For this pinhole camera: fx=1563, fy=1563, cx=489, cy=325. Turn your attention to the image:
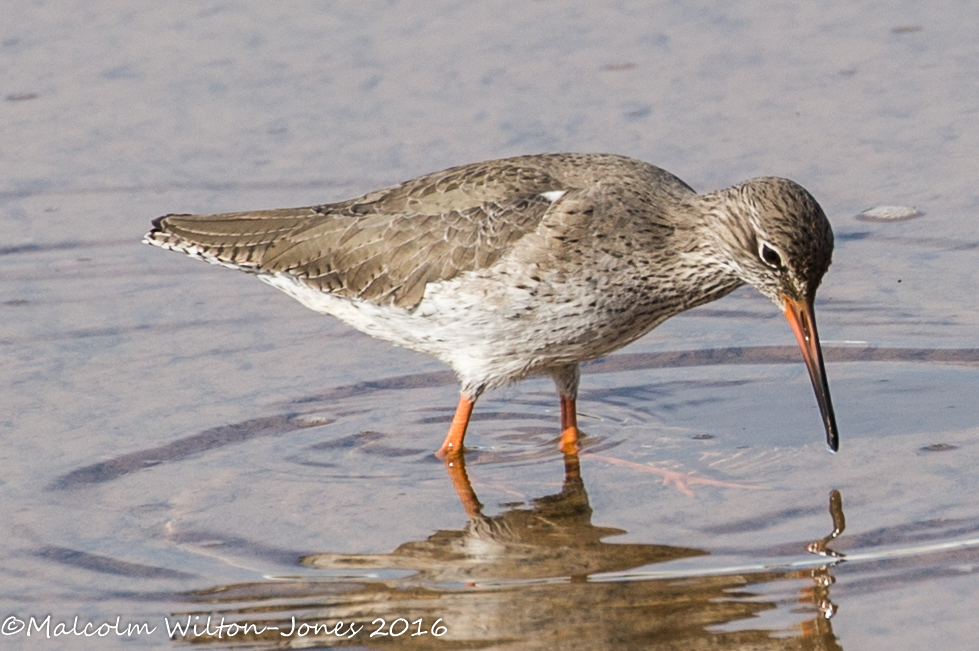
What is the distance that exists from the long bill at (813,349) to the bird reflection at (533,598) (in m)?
0.36

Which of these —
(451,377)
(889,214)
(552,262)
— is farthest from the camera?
(889,214)

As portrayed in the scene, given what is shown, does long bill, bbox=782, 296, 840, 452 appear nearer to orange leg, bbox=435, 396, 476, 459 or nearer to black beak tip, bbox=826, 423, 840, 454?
black beak tip, bbox=826, 423, 840, 454

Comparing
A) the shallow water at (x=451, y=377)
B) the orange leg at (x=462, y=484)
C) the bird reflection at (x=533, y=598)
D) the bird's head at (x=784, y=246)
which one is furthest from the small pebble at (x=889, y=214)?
the orange leg at (x=462, y=484)

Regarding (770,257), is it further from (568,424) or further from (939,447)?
(568,424)

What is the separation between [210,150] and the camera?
1215 cm

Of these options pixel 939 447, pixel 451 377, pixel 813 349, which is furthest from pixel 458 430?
pixel 939 447

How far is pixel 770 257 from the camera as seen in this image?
7.88m

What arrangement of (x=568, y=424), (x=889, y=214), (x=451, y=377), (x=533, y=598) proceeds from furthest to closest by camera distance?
1. (x=889, y=214)
2. (x=451, y=377)
3. (x=568, y=424)
4. (x=533, y=598)

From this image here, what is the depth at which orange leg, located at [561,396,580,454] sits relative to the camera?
29.4 feet

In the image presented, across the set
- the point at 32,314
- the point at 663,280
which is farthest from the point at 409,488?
the point at 32,314

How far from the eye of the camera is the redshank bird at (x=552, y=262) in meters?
8.00

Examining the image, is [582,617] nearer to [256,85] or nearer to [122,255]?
[122,255]

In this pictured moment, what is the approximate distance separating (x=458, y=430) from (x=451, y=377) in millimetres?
1052

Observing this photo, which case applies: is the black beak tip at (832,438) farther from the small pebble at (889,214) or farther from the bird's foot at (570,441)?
the small pebble at (889,214)
